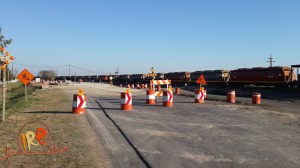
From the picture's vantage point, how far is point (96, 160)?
18.7 ft

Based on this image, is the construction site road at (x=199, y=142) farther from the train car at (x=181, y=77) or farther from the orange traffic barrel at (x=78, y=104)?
the train car at (x=181, y=77)

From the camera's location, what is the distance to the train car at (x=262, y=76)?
1346 inches

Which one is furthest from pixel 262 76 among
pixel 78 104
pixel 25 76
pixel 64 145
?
pixel 64 145

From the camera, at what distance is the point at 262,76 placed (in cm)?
3700

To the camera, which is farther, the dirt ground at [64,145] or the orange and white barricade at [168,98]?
the orange and white barricade at [168,98]

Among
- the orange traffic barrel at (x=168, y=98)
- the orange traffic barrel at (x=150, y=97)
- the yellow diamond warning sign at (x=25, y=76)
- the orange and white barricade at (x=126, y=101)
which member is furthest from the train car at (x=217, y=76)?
the orange and white barricade at (x=126, y=101)

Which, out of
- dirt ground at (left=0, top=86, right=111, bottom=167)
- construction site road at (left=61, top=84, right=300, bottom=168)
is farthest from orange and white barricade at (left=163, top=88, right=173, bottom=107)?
dirt ground at (left=0, top=86, right=111, bottom=167)

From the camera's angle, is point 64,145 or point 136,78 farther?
point 136,78

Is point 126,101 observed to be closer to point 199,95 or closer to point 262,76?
point 199,95

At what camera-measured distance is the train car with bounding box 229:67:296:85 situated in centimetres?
3419

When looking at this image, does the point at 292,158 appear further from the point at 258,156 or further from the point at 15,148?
the point at 15,148

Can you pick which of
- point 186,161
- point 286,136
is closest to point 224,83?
point 286,136

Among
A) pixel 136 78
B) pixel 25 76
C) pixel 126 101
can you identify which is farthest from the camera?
pixel 136 78

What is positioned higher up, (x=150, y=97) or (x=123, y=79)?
(x=123, y=79)
